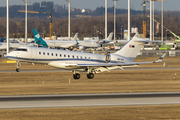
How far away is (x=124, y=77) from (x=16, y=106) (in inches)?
1189

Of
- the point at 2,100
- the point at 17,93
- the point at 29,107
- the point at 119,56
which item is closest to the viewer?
the point at 29,107

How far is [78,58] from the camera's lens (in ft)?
160

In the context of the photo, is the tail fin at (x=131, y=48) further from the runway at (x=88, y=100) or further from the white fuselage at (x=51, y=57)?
the runway at (x=88, y=100)

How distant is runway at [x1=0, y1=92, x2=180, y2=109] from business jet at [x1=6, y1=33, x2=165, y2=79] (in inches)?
522

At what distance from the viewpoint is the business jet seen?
1816 inches

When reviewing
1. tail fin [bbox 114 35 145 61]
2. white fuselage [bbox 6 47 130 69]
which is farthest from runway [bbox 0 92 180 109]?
tail fin [bbox 114 35 145 61]

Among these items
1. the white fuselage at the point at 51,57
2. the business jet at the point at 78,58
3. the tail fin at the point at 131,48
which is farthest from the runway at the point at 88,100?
the tail fin at the point at 131,48

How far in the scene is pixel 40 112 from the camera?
24.0m

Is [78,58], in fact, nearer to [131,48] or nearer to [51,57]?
[51,57]

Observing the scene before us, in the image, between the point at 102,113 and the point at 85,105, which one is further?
the point at 85,105

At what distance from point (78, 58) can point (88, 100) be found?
2014cm

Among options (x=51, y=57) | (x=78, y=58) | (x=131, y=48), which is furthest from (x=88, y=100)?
(x=131, y=48)

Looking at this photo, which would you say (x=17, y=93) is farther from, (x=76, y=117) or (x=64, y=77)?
(x=64, y=77)

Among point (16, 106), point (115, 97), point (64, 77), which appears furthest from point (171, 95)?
point (64, 77)
